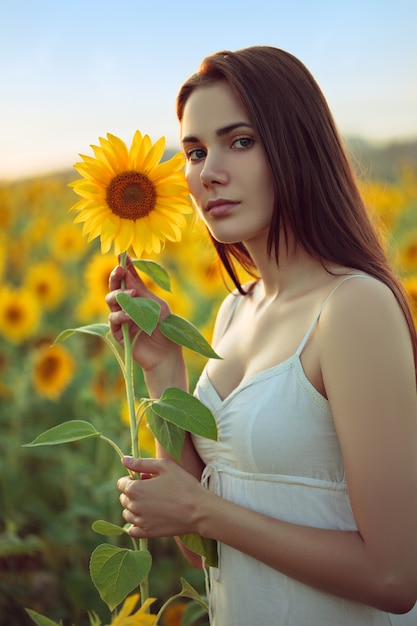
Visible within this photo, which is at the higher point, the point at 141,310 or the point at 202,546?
the point at 141,310

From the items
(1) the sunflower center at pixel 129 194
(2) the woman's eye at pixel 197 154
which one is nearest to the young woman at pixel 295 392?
(2) the woman's eye at pixel 197 154

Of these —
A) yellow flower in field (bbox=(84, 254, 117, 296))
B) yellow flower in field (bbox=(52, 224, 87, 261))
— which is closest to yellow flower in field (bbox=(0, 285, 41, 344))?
yellow flower in field (bbox=(52, 224, 87, 261))

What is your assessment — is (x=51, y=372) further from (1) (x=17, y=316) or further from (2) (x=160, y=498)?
(2) (x=160, y=498)

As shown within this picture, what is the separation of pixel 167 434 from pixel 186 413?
0.25 feet

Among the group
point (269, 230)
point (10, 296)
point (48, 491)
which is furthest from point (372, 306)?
point (10, 296)

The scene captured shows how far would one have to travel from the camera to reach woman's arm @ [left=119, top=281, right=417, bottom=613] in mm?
1121

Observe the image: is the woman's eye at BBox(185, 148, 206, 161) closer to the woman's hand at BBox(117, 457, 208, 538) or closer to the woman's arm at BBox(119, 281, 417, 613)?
the woman's arm at BBox(119, 281, 417, 613)

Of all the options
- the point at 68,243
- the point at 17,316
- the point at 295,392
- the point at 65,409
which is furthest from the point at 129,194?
the point at 68,243

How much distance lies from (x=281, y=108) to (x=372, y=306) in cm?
38

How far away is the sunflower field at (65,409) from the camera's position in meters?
2.26

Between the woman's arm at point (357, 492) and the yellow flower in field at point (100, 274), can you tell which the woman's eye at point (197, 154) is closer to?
the woman's arm at point (357, 492)

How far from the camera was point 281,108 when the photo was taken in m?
1.31

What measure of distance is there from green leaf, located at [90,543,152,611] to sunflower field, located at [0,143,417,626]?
2.33 ft

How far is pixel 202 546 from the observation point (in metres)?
1.29
